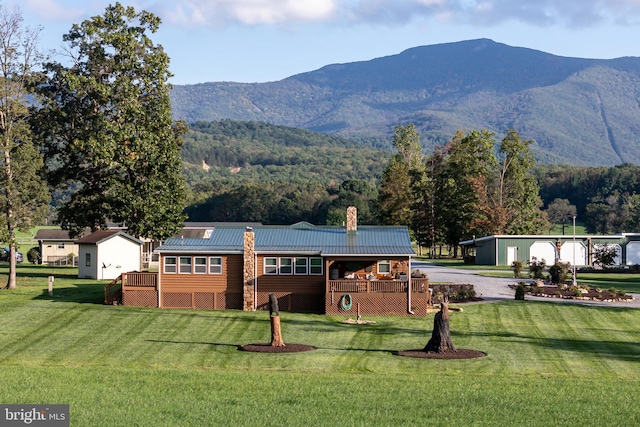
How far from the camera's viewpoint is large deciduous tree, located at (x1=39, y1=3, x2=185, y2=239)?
2261 inches

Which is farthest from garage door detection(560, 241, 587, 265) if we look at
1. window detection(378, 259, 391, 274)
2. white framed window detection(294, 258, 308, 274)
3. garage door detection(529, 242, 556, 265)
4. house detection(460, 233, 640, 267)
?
white framed window detection(294, 258, 308, 274)

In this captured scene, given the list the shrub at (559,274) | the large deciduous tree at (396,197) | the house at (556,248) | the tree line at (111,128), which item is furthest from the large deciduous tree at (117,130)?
the large deciduous tree at (396,197)

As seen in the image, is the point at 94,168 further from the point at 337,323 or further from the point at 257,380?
the point at 257,380

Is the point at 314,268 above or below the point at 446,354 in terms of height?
above

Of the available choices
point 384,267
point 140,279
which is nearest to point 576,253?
point 384,267

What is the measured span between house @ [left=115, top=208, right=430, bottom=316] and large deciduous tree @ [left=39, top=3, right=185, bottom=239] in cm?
1493

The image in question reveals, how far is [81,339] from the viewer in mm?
33812

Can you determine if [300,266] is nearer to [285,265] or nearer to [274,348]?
[285,265]

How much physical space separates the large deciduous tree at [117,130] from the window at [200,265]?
1509 centimetres

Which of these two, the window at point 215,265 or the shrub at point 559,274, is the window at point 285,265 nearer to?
the window at point 215,265

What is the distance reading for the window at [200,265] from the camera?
141 ft

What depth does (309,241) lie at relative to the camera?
142 feet

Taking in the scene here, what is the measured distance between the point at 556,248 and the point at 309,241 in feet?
132

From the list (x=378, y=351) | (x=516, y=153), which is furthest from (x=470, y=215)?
(x=378, y=351)
